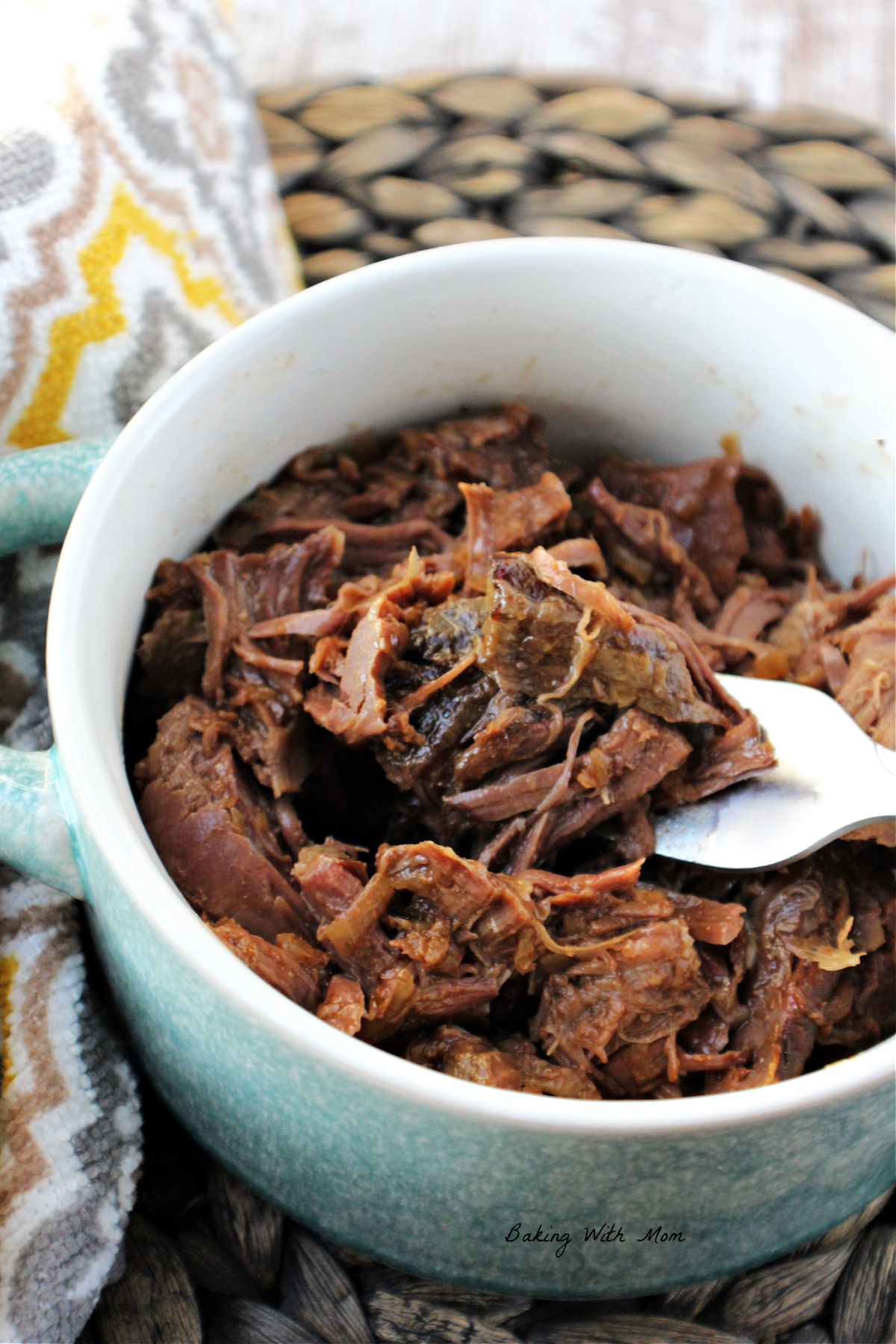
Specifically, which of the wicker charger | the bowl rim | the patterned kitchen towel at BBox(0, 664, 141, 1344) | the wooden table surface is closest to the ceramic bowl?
the bowl rim

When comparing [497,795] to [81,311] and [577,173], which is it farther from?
[577,173]

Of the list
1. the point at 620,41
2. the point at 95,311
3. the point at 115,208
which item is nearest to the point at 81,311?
the point at 95,311

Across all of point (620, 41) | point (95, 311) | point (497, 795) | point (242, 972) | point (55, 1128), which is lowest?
point (55, 1128)

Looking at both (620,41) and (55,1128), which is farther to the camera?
(620,41)

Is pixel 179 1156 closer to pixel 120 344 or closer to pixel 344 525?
pixel 344 525

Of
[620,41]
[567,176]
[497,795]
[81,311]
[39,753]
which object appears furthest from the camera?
[620,41]

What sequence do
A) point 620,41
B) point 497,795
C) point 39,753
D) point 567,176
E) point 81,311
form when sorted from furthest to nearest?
1. point 620,41
2. point 567,176
3. point 81,311
4. point 497,795
5. point 39,753
